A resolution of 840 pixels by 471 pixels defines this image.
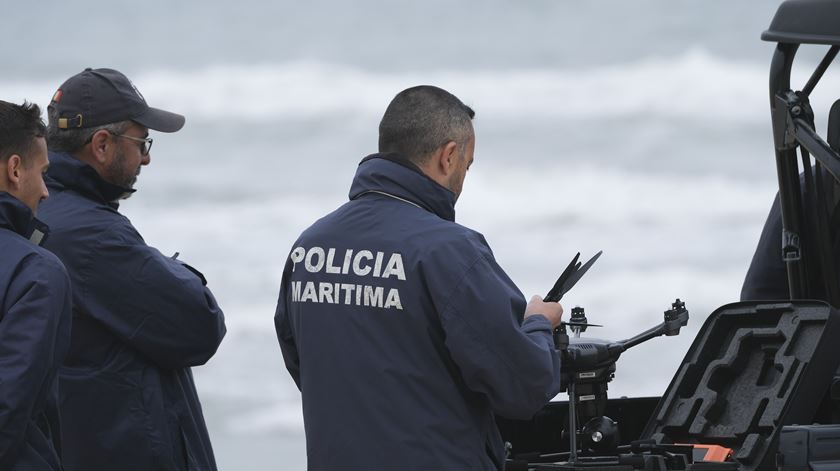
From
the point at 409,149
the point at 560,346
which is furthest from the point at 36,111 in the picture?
the point at 560,346

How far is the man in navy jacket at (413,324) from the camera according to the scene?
2.88 meters

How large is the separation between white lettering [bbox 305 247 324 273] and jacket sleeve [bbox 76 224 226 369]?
510mm

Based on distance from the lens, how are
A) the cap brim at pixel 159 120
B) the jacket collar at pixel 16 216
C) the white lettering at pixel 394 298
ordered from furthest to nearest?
the cap brim at pixel 159 120, the white lettering at pixel 394 298, the jacket collar at pixel 16 216

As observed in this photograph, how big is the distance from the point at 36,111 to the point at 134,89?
0.81 metres

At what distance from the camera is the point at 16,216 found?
2850mm

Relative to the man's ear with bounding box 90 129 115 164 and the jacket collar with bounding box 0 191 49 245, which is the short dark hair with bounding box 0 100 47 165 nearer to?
the jacket collar with bounding box 0 191 49 245

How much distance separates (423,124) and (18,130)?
931mm

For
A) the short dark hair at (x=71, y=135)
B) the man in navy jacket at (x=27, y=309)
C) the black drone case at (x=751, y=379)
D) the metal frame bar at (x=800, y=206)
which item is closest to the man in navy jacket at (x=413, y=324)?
the man in navy jacket at (x=27, y=309)

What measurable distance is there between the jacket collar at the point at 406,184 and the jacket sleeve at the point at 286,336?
394mm

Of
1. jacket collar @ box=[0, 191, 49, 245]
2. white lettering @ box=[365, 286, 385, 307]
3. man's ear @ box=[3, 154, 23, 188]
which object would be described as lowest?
white lettering @ box=[365, 286, 385, 307]

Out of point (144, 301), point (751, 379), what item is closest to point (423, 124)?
point (144, 301)

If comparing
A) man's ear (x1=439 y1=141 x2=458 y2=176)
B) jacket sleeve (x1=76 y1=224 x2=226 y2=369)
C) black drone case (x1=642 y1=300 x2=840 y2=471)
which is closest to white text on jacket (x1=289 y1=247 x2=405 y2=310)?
man's ear (x1=439 y1=141 x2=458 y2=176)

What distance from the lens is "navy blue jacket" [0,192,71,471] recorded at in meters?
2.62

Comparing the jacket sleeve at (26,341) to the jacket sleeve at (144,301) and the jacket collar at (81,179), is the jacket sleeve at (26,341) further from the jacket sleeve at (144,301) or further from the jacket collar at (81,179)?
the jacket collar at (81,179)
